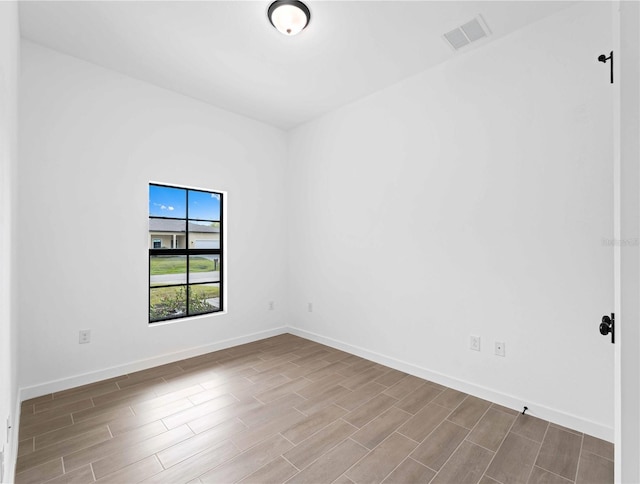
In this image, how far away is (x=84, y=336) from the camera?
9.19 ft

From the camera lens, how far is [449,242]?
2.80 meters

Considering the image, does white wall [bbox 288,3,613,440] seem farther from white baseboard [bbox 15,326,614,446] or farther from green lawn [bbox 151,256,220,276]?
green lawn [bbox 151,256,220,276]

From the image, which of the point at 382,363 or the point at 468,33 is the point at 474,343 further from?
the point at 468,33

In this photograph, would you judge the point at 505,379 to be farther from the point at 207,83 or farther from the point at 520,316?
the point at 207,83

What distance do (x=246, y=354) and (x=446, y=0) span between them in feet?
11.8

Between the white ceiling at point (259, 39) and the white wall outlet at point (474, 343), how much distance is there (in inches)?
93.3

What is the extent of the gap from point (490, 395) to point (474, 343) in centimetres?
40

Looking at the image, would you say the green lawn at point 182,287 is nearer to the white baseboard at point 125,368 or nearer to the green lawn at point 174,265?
the green lawn at point 174,265

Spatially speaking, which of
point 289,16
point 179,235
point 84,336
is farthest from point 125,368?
point 289,16

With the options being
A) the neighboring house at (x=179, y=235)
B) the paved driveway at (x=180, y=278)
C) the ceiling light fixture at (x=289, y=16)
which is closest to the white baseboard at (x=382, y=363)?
the paved driveway at (x=180, y=278)

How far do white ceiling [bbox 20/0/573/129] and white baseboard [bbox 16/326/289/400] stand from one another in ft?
8.99

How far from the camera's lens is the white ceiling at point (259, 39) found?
2215 mm

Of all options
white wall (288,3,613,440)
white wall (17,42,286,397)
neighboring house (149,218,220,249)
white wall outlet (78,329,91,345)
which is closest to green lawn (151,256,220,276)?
neighboring house (149,218,220,249)

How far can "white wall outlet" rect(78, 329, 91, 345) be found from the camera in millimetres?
2781
